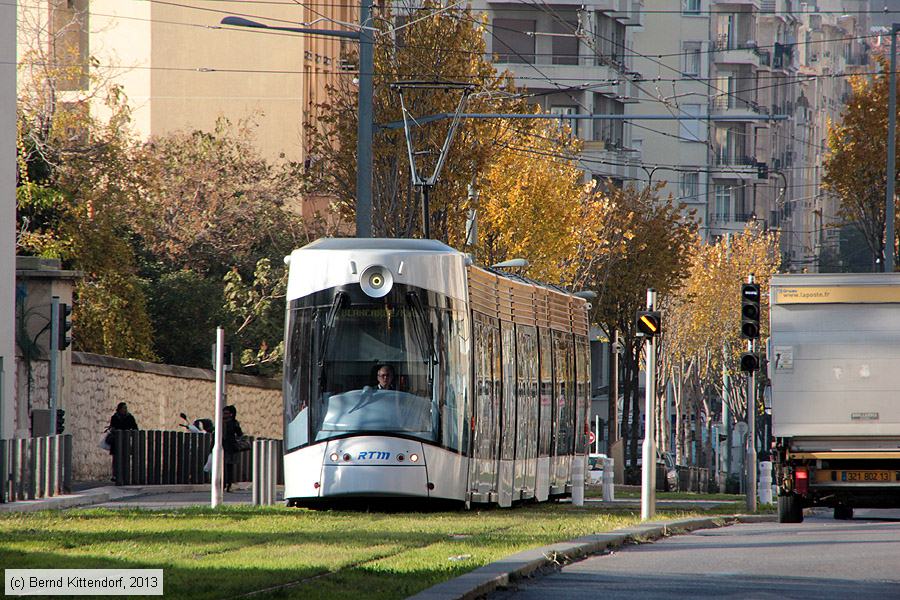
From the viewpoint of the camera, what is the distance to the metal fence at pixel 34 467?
78.5 ft

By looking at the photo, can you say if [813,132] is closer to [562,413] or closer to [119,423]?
[119,423]

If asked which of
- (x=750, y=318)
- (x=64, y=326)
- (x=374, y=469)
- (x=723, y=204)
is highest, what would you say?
(x=723, y=204)

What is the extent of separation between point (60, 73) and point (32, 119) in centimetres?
147

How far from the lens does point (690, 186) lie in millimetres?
106750

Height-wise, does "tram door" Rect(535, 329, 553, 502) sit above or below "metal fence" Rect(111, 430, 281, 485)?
above

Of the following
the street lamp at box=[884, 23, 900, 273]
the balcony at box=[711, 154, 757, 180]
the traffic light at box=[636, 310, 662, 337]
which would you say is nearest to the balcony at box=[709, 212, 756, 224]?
the balcony at box=[711, 154, 757, 180]

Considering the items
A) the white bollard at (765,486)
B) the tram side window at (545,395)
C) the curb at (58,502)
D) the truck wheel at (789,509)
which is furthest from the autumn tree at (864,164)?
the curb at (58,502)

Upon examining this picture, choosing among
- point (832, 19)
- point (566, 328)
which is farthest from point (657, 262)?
point (832, 19)

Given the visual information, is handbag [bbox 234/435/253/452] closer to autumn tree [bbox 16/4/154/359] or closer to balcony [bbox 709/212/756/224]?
autumn tree [bbox 16/4/154/359]

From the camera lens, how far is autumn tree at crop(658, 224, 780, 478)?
7356cm

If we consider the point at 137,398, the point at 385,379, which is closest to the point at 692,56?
the point at 137,398

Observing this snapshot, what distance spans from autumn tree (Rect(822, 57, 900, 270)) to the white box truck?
25.0m

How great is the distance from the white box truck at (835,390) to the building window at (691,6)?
278 ft

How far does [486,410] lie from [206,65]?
4020 centimetres
